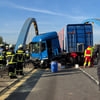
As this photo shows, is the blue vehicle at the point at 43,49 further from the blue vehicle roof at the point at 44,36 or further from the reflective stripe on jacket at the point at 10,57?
the reflective stripe on jacket at the point at 10,57

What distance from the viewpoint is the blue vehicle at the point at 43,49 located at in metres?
14.5

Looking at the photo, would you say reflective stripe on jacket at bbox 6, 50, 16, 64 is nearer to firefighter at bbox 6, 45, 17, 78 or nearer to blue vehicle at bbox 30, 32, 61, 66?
firefighter at bbox 6, 45, 17, 78

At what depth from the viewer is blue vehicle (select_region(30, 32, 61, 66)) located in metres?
14.5

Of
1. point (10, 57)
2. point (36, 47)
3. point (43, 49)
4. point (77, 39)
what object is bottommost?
point (10, 57)

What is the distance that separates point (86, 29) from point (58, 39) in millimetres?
2970

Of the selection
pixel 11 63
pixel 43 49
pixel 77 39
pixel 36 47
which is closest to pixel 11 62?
pixel 11 63

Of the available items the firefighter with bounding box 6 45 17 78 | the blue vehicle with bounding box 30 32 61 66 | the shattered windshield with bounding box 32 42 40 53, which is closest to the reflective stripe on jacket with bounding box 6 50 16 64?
the firefighter with bounding box 6 45 17 78

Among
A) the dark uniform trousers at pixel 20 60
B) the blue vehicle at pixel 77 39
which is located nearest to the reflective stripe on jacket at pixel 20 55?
the dark uniform trousers at pixel 20 60

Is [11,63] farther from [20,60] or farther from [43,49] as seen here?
[43,49]

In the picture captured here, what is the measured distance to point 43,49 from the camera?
1453cm

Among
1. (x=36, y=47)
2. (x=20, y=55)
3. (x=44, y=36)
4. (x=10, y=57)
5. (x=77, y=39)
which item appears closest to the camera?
(x=10, y=57)

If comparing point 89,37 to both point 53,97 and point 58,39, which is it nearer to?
point 58,39

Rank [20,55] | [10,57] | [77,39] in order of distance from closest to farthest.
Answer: [10,57], [20,55], [77,39]

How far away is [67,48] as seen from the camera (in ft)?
53.9
